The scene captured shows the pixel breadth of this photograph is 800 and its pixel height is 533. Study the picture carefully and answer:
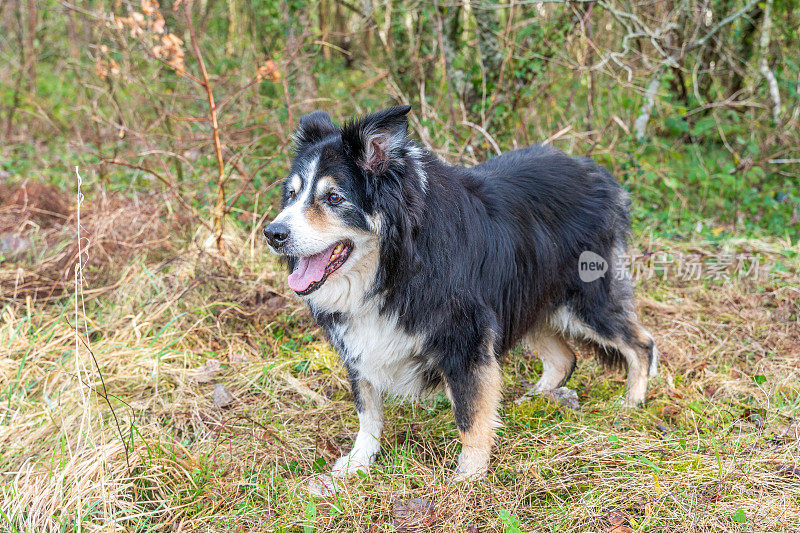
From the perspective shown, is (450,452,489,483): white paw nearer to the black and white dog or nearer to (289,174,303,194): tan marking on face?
the black and white dog

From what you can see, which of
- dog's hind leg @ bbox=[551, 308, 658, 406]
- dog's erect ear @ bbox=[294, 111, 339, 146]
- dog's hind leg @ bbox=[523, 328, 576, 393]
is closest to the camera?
dog's erect ear @ bbox=[294, 111, 339, 146]

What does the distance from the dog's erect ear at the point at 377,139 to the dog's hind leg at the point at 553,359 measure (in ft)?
5.61

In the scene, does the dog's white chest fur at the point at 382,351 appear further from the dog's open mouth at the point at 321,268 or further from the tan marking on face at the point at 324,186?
the tan marking on face at the point at 324,186

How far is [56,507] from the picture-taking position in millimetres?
2688

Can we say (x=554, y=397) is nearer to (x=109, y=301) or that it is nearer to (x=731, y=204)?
(x=109, y=301)

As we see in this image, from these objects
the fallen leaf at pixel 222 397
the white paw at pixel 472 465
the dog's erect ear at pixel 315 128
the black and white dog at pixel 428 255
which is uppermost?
the dog's erect ear at pixel 315 128

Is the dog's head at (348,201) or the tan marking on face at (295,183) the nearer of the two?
the dog's head at (348,201)

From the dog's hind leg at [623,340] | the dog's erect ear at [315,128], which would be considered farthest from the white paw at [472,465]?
the dog's erect ear at [315,128]

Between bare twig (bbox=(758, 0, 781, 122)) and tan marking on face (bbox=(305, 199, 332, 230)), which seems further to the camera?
bare twig (bbox=(758, 0, 781, 122))

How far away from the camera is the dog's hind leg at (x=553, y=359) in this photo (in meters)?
3.88

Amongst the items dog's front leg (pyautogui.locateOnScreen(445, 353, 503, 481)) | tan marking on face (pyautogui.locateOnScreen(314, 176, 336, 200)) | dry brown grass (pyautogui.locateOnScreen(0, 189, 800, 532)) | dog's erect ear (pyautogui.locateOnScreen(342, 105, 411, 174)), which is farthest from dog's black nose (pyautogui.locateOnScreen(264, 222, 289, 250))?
dog's front leg (pyautogui.locateOnScreen(445, 353, 503, 481))

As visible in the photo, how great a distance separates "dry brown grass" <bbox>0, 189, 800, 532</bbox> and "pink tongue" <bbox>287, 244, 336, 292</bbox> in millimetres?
949

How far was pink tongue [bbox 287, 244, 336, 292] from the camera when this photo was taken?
2.82 m

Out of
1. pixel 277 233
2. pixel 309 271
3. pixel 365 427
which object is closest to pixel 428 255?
pixel 309 271
